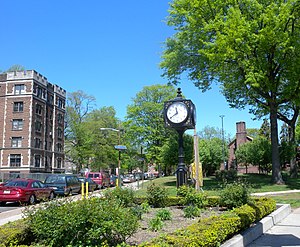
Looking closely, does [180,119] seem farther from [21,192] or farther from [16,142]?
[16,142]

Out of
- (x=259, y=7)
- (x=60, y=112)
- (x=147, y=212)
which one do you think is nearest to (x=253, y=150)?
(x=259, y=7)

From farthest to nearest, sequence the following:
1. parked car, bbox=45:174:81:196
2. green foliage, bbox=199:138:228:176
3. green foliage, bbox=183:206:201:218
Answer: green foliage, bbox=199:138:228:176
parked car, bbox=45:174:81:196
green foliage, bbox=183:206:201:218

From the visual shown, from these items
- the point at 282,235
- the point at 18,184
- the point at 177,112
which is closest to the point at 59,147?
the point at 18,184

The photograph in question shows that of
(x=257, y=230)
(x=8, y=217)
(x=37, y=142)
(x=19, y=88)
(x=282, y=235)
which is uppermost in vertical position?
(x=19, y=88)

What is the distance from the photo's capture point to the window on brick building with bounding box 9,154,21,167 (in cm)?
5605

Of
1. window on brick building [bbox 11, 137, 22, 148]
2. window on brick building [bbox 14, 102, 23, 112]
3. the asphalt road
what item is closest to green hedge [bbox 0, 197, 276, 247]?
the asphalt road

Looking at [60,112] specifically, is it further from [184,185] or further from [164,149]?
[184,185]

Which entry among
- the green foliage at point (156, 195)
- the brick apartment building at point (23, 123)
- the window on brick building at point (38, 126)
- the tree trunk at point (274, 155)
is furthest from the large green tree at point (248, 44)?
the window on brick building at point (38, 126)

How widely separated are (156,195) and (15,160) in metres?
49.8

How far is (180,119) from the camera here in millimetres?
12742

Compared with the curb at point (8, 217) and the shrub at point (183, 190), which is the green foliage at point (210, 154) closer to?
the curb at point (8, 217)

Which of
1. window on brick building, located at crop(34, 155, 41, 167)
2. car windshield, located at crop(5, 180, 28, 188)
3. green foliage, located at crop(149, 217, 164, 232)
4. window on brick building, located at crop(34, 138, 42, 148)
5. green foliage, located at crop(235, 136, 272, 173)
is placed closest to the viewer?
green foliage, located at crop(149, 217, 164, 232)

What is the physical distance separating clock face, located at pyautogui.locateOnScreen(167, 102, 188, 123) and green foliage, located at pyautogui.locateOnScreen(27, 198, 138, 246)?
743cm

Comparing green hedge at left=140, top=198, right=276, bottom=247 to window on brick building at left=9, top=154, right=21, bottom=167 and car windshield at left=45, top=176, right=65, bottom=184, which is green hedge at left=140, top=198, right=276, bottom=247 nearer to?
car windshield at left=45, top=176, right=65, bottom=184
